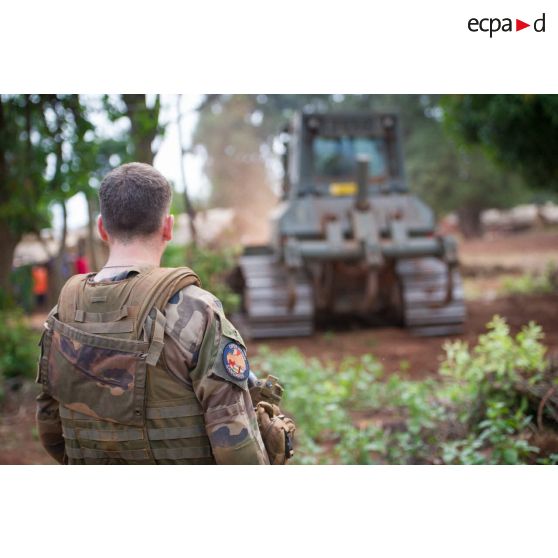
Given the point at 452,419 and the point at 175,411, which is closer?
the point at 175,411

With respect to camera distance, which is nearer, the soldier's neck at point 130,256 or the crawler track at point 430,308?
the soldier's neck at point 130,256

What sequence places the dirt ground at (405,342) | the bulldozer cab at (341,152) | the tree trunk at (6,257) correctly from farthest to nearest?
the bulldozer cab at (341,152), the dirt ground at (405,342), the tree trunk at (6,257)

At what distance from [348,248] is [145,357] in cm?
608

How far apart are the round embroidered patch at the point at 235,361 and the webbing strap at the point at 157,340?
152mm

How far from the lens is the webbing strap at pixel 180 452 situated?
1762 millimetres

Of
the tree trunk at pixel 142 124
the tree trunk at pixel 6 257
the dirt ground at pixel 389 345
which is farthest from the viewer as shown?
the tree trunk at pixel 6 257

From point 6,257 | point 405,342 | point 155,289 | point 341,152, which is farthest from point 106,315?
point 341,152

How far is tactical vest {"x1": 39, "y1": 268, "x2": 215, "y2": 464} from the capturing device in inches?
66.1

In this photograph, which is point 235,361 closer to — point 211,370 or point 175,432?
point 211,370

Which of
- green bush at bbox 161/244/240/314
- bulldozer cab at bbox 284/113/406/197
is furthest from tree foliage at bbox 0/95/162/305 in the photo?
bulldozer cab at bbox 284/113/406/197

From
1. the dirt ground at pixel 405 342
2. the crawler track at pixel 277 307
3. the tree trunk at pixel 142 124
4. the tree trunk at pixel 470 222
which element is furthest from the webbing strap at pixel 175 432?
the tree trunk at pixel 470 222

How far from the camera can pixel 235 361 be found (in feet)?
5.48

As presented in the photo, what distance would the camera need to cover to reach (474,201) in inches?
868
